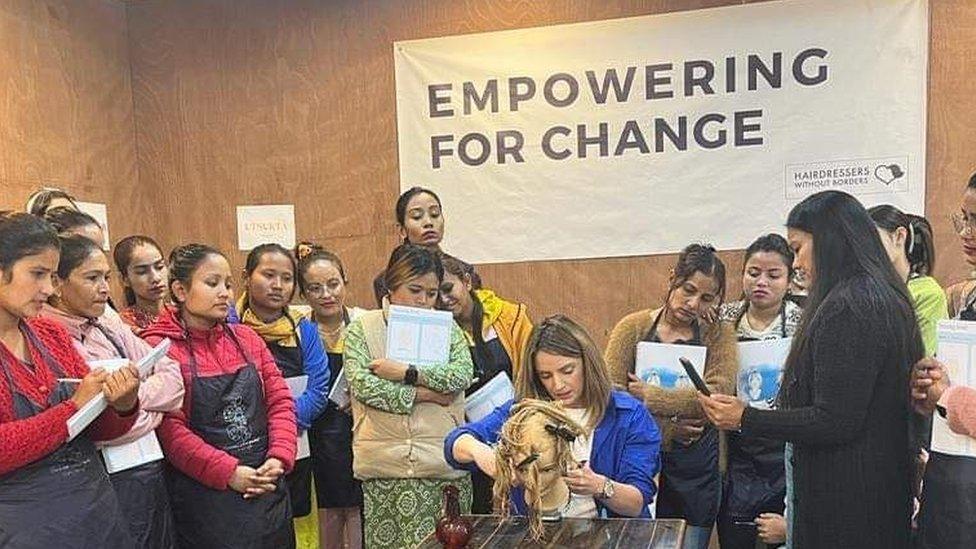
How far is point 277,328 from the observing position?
279 cm

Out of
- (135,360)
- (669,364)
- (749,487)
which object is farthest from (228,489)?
(749,487)

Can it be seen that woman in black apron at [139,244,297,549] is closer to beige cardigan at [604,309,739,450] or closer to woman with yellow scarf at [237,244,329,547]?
woman with yellow scarf at [237,244,329,547]

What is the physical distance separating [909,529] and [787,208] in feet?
6.39

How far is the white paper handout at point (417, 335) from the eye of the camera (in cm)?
255

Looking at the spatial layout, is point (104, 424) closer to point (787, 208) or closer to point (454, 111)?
point (454, 111)

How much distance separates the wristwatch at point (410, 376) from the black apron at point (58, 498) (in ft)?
3.11

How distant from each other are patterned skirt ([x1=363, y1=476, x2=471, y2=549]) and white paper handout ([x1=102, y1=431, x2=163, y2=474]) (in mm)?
749

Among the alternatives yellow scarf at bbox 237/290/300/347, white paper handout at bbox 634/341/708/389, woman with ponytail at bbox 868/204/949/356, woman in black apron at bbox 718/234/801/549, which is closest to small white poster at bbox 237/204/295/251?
yellow scarf at bbox 237/290/300/347

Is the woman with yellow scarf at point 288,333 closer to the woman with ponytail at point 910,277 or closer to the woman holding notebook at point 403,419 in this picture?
the woman holding notebook at point 403,419

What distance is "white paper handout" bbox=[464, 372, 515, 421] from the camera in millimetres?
2736

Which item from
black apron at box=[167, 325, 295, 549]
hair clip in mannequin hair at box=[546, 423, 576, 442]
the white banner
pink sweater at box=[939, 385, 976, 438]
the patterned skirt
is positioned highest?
the white banner

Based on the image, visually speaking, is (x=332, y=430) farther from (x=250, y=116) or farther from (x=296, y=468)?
(x=250, y=116)

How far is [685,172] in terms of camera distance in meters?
3.66

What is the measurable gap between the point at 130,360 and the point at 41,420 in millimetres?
467
